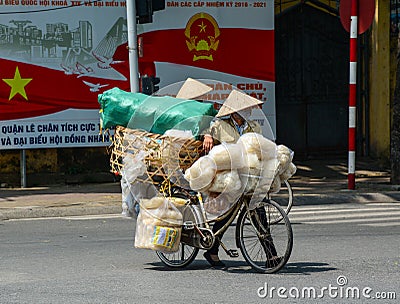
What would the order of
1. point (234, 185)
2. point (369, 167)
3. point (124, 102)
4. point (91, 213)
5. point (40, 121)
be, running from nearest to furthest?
point (234, 185) < point (124, 102) < point (91, 213) < point (40, 121) < point (369, 167)

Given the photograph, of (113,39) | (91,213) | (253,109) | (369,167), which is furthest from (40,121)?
(253,109)

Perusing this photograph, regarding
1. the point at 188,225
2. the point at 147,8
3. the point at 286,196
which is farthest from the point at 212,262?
the point at 147,8

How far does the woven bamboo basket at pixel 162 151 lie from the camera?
7.44m

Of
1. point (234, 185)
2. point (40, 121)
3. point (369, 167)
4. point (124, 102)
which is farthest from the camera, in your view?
point (369, 167)

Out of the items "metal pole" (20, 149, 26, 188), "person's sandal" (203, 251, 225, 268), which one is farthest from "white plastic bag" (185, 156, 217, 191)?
"metal pole" (20, 149, 26, 188)

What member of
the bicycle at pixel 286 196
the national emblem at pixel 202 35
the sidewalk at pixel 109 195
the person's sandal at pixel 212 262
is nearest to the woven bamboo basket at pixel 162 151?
the person's sandal at pixel 212 262

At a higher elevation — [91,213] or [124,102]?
[124,102]

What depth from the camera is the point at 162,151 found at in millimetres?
7441

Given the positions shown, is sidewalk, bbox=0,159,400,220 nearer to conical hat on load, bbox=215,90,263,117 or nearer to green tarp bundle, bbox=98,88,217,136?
green tarp bundle, bbox=98,88,217,136

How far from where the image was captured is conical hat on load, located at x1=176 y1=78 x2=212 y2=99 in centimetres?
777

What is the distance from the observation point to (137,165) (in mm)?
7621

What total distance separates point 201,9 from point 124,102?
821cm

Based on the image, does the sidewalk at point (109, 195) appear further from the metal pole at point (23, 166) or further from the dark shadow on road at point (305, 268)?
the dark shadow on road at point (305, 268)

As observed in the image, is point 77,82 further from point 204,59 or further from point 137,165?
point 137,165
